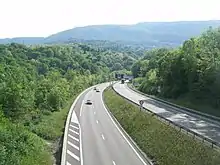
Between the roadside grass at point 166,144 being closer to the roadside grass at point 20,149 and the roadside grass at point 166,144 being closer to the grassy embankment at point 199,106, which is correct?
the roadside grass at point 20,149

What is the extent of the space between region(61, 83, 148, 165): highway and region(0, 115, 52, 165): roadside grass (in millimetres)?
2012

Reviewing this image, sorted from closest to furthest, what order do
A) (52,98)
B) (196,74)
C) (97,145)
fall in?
(97,145) → (196,74) → (52,98)

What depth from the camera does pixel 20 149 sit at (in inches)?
1217

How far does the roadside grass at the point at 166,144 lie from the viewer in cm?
2575

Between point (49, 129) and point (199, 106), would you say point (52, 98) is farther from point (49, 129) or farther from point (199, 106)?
point (199, 106)

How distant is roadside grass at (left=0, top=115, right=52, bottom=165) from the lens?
1054 inches

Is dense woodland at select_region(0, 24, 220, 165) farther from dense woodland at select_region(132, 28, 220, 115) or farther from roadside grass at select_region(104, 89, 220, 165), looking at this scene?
roadside grass at select_region(104, 89, 220, 165)

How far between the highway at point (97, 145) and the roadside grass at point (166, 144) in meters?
1.17

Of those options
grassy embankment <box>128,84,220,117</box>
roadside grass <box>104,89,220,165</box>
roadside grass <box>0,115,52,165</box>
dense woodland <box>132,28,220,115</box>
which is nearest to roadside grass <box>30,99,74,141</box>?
roadside grass <box>0,115,52,165</box>

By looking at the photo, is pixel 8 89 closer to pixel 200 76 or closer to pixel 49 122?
pixel 49 122

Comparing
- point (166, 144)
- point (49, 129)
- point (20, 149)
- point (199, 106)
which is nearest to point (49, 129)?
point (49, 129)

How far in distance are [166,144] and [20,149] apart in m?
11.6

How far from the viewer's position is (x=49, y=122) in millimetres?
50156

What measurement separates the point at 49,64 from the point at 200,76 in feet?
394
